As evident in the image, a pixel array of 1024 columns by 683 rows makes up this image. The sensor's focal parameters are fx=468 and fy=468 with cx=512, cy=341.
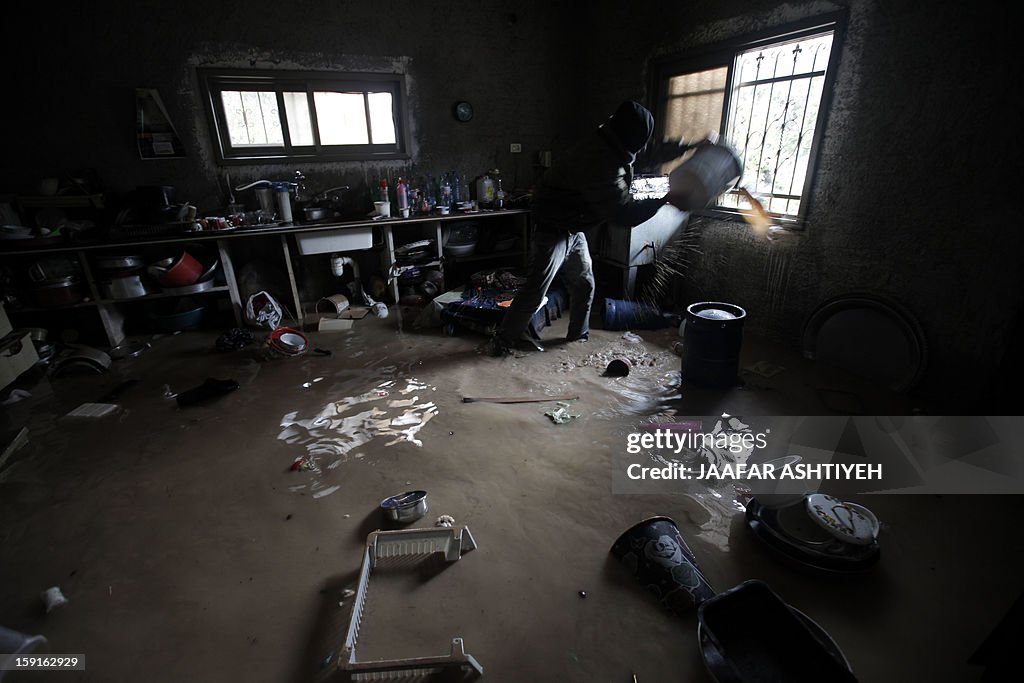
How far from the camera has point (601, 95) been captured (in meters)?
5.45

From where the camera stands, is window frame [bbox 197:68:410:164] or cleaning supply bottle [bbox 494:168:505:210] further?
cleaning supply bottle [bbox 494:168:505:210]

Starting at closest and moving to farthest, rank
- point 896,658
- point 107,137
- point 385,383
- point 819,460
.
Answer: point 896,658, point 819,460, point 385,383, point 107,137

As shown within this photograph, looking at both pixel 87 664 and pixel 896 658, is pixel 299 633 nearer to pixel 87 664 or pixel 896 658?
pixel 87 664

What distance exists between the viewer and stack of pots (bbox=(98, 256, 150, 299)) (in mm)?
4086

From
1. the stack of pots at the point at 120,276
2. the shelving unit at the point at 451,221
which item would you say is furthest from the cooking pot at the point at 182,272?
the shelving unit at the point at 451,221

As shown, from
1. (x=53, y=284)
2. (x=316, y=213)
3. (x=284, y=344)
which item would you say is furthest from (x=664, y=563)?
(x=53, y=284)

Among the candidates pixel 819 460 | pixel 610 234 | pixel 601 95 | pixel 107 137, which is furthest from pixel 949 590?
pixel 107 137

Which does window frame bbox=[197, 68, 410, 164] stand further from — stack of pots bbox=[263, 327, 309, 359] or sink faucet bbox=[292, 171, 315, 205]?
stack of pots bbox=[263, 327, 309, 359]

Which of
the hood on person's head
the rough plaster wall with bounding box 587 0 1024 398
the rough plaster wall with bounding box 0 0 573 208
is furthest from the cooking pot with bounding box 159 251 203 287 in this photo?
the rough plaster wall with bounding box 587 0 1024 398

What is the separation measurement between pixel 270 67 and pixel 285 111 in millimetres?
392

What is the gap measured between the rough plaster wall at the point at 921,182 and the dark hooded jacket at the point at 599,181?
1.30 meters

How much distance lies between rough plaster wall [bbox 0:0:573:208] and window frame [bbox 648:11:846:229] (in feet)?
4.89

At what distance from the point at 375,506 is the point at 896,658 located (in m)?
2.17

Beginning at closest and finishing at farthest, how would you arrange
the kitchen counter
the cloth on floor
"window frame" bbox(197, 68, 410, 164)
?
the kitchen counter → the cloth on floor → "window frame" bbox(197, 68, 410, 164)
